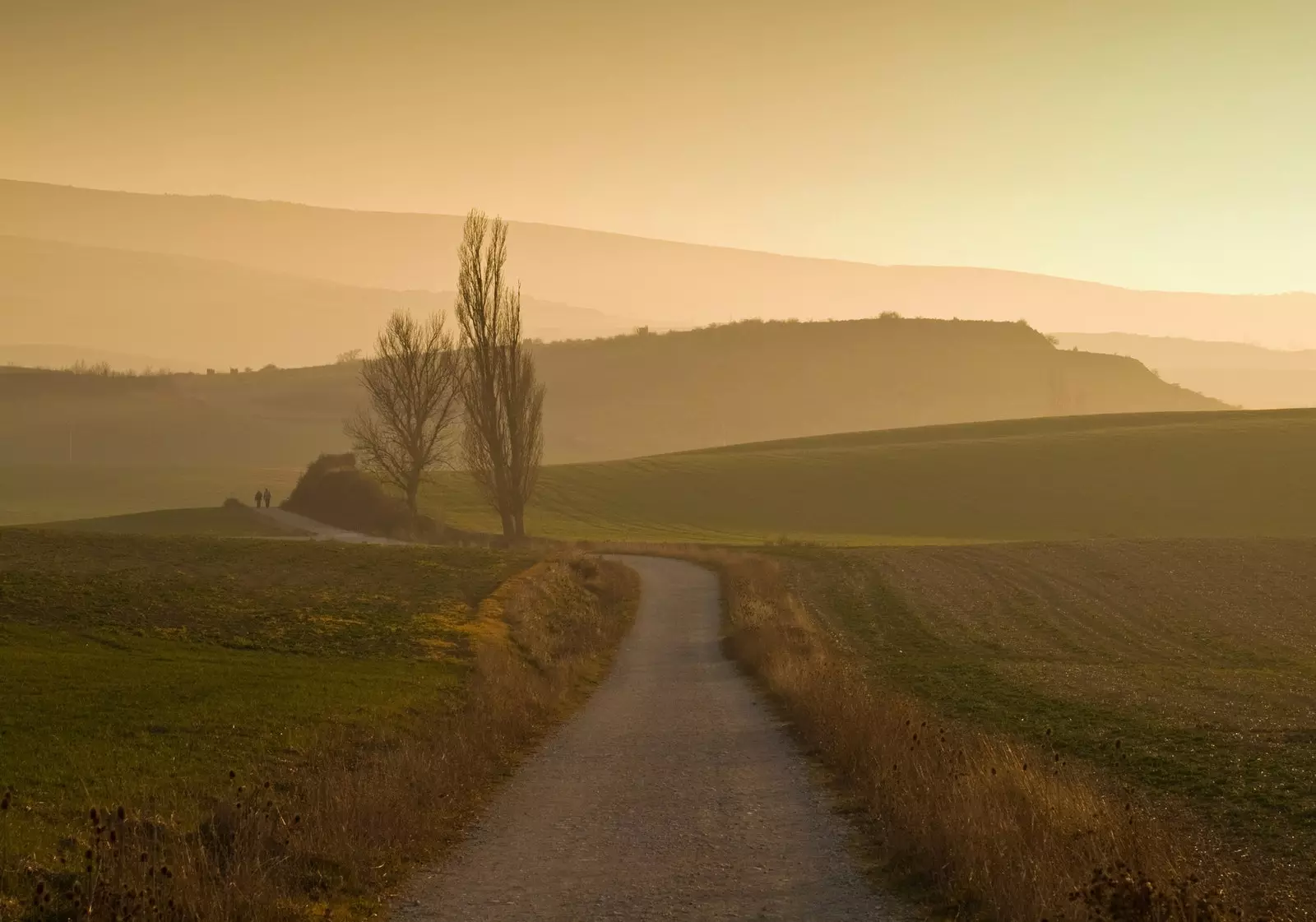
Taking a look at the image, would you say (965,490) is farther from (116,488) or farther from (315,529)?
(116,488)

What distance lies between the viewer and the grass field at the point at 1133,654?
1603cm

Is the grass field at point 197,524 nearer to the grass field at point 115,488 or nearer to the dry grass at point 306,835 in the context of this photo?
the grass field at point 115,488

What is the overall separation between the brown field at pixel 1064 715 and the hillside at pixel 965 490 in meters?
28.2

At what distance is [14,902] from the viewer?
9.67 meters

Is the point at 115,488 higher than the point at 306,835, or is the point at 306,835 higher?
the point at 115,488

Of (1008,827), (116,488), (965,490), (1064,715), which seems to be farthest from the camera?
(116,488)

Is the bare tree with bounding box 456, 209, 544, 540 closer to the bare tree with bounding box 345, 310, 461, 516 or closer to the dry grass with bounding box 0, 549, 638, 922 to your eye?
the bare tree with bounding box 345, 310, 461, 516

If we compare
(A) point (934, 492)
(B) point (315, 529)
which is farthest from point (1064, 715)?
(A) point (934, 492)

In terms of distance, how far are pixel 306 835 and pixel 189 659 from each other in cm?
1262

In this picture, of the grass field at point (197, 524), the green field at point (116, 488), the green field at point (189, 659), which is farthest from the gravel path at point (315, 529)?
the green field at point (116, 488)

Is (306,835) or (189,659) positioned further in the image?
(189,659)

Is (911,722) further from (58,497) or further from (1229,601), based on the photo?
(58,497)

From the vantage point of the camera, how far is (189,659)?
23.3 metres

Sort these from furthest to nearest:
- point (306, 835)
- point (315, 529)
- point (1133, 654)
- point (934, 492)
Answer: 1. point (934, 492)
2. point (315, 529)
3. point (1133, 654)
4. point (306, 835)
